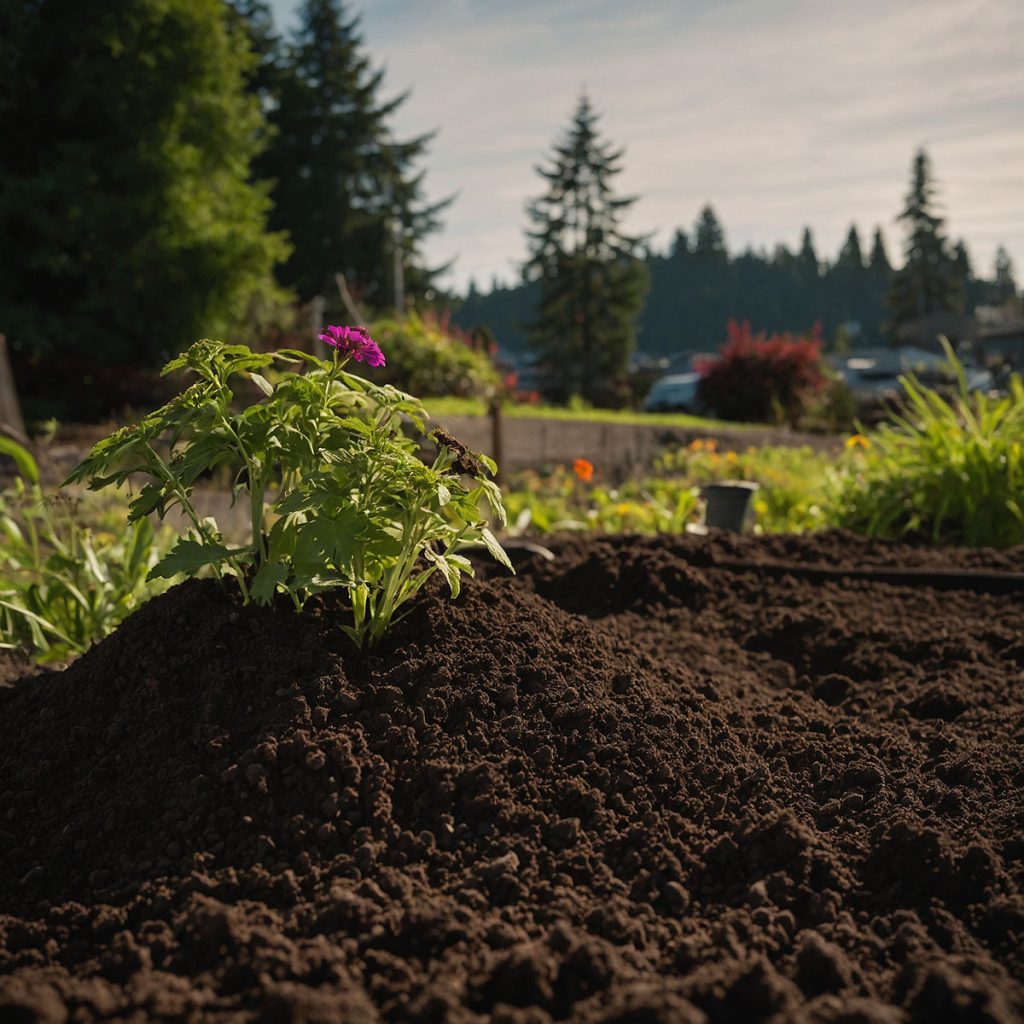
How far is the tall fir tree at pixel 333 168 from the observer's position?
29.0 meters

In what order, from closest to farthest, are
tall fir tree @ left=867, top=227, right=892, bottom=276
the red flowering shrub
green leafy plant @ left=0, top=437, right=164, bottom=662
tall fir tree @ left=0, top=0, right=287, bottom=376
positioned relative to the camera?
green leafy plant @ left=0, top=437, right=164, bottom=662 < tall fir tree @ left=0, top=0, right=287, bottom=376 < the red flowering shrub < tall fir tree @ left=867, top=227, right=892, bottom=276

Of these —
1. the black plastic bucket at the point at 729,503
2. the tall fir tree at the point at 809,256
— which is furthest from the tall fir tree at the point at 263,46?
the tall fir tree at the point at 809,256

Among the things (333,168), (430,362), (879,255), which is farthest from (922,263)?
(430,362)

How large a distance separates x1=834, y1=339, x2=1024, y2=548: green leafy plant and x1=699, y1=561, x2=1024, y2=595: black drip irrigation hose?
126 cm

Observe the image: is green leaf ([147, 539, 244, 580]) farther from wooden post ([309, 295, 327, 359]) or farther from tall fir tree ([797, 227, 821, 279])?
tall fir tree ([797, 227, 821, 279])

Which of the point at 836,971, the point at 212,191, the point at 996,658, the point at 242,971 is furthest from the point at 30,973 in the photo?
the point at 212,191

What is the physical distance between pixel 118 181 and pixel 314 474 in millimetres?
13630

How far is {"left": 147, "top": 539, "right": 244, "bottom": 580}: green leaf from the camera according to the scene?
2023 mm

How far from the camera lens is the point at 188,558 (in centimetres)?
207

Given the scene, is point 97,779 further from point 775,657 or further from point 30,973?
point 775,657

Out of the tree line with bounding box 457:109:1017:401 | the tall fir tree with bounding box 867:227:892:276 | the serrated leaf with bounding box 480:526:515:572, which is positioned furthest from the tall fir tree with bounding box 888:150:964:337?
the serrated leaf with bounding box 480:526:515:572

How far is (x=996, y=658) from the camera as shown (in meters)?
3.28

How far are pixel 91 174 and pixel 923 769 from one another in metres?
14.0

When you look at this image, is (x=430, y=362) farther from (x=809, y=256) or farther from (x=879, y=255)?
(x=809, y=256)
